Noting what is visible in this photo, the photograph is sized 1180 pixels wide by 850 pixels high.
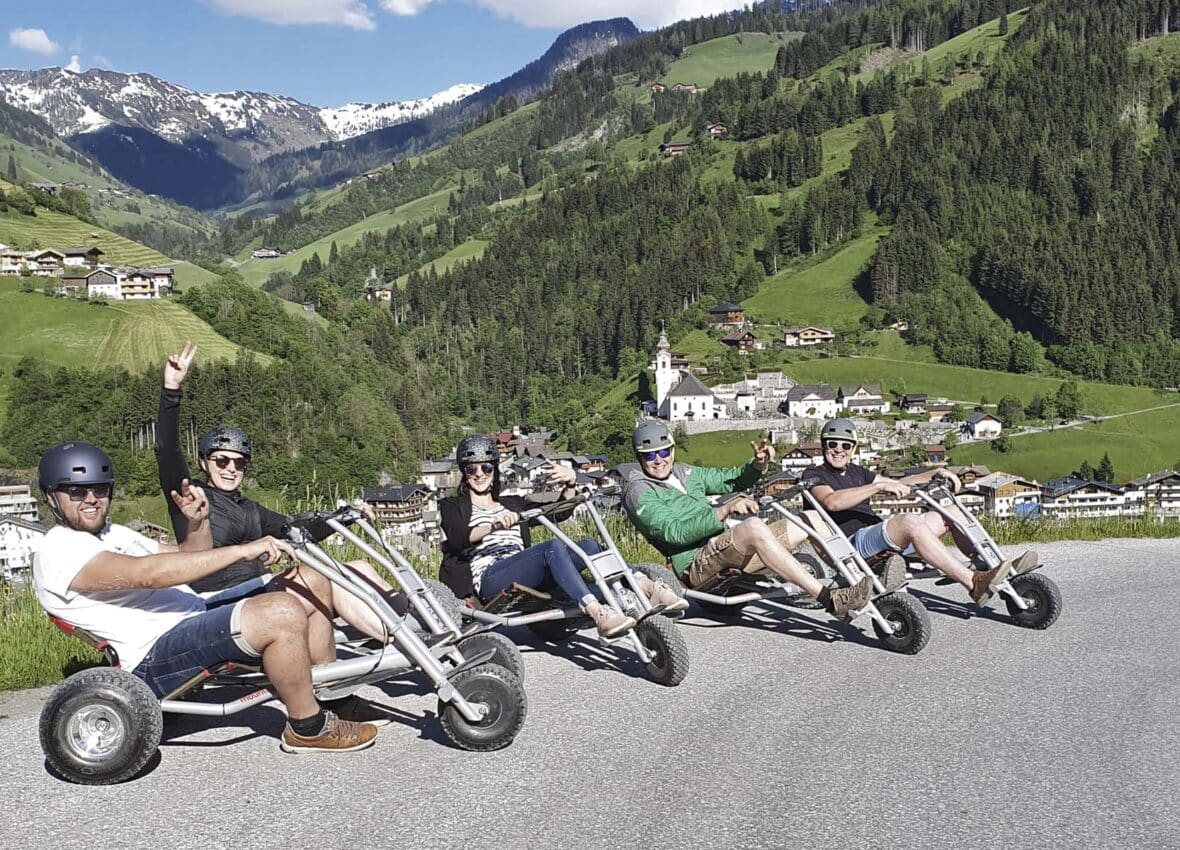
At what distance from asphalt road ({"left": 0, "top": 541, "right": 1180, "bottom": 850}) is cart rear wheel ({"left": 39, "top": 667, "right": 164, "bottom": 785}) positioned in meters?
0.12


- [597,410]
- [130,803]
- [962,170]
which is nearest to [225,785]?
[130,803]

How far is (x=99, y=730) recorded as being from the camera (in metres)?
4.88

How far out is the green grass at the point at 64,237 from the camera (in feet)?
545

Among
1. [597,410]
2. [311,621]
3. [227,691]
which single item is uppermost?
[311,621]

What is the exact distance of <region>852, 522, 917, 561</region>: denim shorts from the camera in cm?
812

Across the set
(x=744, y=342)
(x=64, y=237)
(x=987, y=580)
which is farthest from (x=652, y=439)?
(x=64, y=237)

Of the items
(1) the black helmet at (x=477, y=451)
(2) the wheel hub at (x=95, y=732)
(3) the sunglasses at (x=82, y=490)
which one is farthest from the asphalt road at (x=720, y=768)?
(1) the black helmet at (x=477, y=451)

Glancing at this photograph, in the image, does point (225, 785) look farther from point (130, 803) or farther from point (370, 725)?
point (370, 725)

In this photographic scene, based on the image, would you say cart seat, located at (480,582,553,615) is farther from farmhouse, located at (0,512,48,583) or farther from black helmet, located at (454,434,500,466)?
farmhouse, located at (0,512,48,583)

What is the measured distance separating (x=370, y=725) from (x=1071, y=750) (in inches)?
143

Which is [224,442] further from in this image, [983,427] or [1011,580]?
[983,427]

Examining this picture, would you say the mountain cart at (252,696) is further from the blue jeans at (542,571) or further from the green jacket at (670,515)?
the green jacket at (670,515)

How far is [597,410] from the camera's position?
501ft

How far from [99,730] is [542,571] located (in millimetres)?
3083
